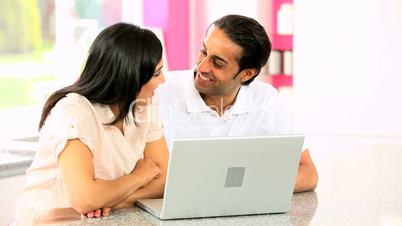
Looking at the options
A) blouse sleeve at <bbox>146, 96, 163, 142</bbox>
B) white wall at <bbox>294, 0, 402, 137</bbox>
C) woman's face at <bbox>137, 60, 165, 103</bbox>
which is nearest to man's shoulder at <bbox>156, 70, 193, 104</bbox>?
blouse sleeve at <bbox>146, 96, 163, 142</bbox>

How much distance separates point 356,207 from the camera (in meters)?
2.01

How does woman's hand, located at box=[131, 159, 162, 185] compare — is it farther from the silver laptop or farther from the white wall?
the white wall

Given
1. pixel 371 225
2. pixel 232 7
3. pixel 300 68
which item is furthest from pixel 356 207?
pixel 232 7

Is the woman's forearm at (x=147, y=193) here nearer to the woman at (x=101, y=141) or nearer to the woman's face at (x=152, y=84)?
the woman at (x=101, y=141)

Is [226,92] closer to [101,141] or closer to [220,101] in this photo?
[220,101]

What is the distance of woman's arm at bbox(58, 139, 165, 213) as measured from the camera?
188cm

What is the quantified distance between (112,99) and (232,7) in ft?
9.64

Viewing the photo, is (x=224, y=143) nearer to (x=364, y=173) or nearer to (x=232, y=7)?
(x=364, y=173)

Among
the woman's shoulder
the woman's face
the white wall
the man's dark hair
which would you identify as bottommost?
the white wall

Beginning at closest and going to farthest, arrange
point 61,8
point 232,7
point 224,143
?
1. point 224,143
2. point 61,8
3. point 232,7

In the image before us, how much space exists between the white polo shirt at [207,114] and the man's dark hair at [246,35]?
16cm

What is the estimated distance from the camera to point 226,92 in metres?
2.61

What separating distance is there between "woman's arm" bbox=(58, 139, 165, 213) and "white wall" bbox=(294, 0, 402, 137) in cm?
274

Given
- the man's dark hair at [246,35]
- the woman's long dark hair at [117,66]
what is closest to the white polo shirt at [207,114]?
the man's dark hair at [246,35]
